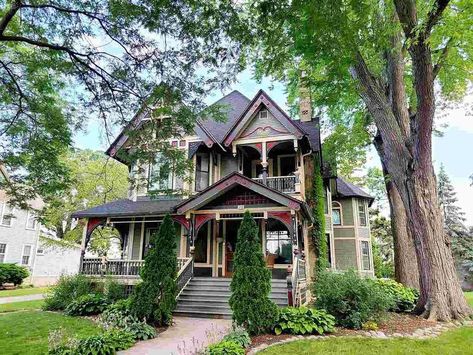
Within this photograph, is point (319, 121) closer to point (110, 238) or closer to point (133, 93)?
point (133, 93)

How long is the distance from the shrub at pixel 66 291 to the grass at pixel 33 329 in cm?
74

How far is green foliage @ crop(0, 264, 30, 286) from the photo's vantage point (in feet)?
71.2

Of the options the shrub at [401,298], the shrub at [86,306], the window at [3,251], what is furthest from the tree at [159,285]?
the window at [3,251]

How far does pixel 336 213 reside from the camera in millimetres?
22312

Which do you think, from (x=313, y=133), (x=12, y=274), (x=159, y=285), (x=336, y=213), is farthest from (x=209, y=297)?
(x=12, y=274)

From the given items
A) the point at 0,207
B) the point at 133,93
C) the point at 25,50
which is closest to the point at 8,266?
the point at 0,207

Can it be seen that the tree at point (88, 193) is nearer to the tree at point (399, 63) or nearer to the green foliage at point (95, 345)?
the green foliage at point (95, 345)

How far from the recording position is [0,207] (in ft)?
82.2

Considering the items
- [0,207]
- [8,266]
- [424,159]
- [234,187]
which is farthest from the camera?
[0,207]

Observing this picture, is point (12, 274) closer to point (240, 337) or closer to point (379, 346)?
point (240, 337)

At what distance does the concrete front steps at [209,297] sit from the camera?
10.6 metres

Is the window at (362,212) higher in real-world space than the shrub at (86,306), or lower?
higher

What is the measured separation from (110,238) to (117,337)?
64.8 feet

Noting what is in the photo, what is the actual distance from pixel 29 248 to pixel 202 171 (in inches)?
793
